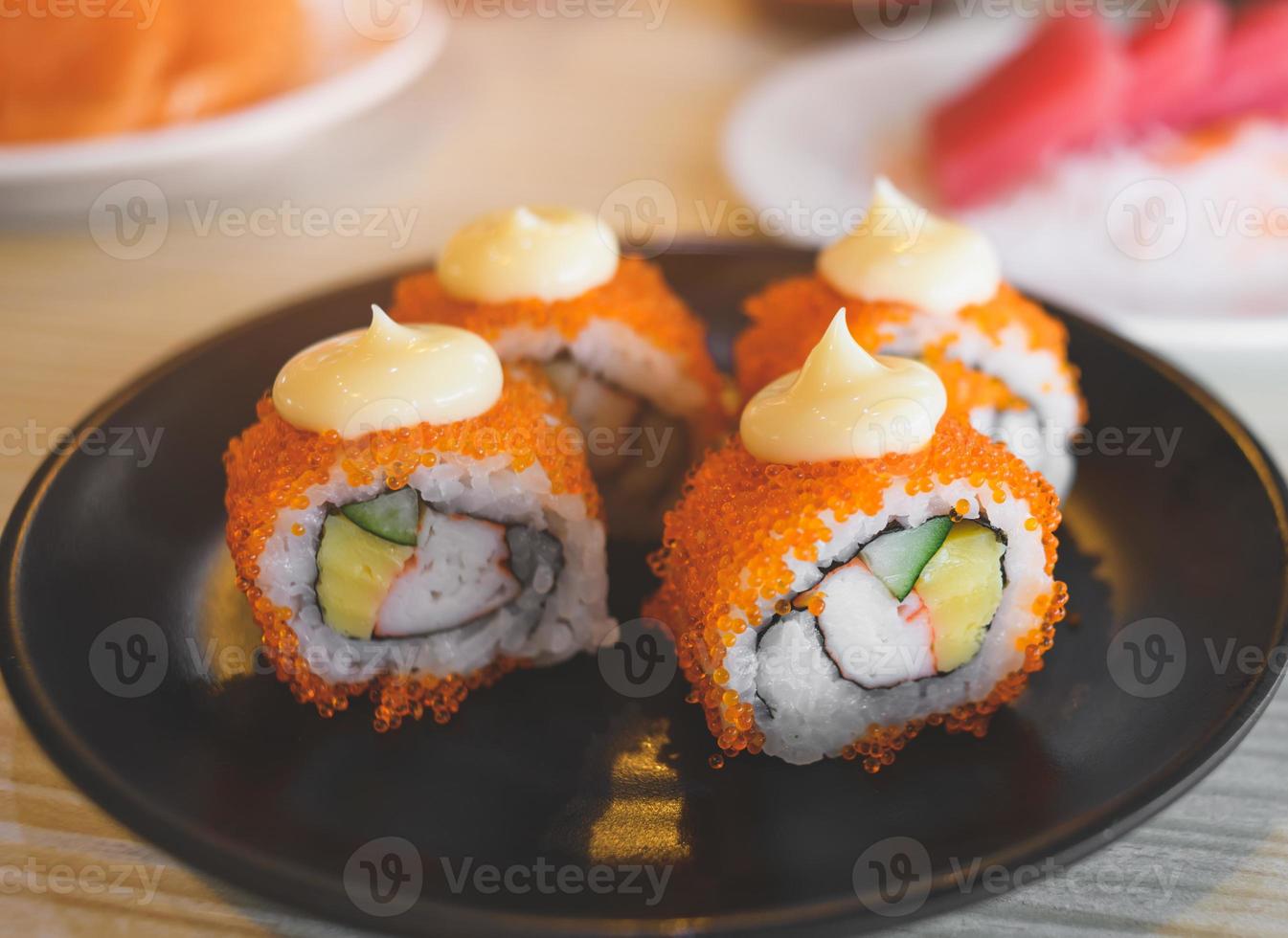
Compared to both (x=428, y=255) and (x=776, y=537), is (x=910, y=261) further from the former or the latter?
(x=428, y=255)

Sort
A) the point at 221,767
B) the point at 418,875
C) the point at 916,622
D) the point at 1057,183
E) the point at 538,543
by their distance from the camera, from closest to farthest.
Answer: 1. the point at 418,875
2. the point at 221,767
3. the point at 916,622
4. the point at 538,543
5. the point at 1057,183

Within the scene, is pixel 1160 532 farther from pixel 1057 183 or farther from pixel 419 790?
pixel 1057 183

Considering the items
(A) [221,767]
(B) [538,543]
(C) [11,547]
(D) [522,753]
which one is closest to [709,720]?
(D) [522,753]

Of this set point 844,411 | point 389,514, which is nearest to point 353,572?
point 389,514

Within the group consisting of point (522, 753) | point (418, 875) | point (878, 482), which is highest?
point (878, 482)

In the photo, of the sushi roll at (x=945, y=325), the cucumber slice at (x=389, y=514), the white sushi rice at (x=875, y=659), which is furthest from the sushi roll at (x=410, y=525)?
the sushi roll at (x=945, y=325)

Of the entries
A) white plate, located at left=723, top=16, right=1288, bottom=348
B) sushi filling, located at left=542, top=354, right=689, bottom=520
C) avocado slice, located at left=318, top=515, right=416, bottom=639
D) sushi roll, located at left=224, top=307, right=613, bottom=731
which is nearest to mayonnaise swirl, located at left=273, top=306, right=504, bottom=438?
sushi roll, located at left=224, top=307, right=613, bottom=731


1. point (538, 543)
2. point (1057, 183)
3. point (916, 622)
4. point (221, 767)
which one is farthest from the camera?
point (1057, 183)
